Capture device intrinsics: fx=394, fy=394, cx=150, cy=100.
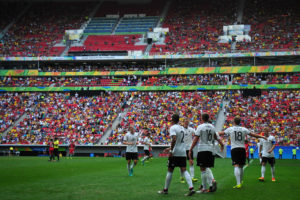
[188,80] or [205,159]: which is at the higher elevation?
[188,80]

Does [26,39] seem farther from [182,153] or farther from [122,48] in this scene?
→ [182,153]

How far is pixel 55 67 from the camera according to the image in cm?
6688

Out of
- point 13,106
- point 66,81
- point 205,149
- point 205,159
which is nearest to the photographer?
point 205,159

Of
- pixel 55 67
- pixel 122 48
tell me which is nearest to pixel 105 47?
pixel 122 48

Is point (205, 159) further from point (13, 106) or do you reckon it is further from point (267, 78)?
point (13, 106)

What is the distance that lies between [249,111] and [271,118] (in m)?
3.12

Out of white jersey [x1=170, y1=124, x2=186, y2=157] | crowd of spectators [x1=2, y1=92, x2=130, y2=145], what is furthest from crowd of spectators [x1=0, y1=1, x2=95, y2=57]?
white jersey [x1=170, y1=124, x2=186, y2=157]

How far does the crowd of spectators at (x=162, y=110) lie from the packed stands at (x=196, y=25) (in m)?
9.03

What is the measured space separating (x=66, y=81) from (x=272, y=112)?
32014 millimetres

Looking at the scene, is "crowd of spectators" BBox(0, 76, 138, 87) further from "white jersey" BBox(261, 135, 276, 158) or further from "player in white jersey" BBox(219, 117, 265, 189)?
"player in white jersey" BBox(219, 117, 265, 189)

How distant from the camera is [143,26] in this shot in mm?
72938

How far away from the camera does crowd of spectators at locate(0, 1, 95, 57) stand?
68.9 meters

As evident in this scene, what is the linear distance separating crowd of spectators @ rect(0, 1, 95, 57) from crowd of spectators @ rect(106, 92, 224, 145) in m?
20.7

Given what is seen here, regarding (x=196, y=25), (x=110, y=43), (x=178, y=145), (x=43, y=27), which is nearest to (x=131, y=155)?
(x=178, y=145)
